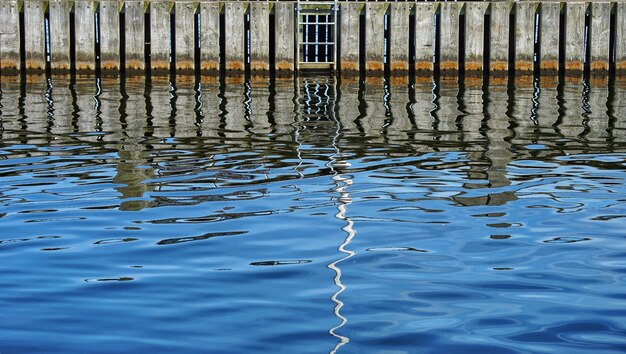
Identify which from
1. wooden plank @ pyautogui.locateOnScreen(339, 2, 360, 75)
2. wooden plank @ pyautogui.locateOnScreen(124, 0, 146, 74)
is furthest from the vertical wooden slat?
wooden plank @ pyautogui.locateOnScreen(124, 0, 146, 74)

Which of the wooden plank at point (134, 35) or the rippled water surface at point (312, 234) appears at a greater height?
the wooden plank at point (134, 35)

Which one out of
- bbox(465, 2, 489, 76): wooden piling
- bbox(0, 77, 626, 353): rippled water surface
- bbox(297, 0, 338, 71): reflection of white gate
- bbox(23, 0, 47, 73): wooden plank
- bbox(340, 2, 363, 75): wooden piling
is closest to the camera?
bbox(0, 77, 626, 353): rippled water surface

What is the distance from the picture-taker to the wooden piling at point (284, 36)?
1981 centimetres

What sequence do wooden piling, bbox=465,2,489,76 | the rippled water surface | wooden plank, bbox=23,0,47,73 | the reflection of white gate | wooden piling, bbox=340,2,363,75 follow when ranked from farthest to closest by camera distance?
1. the reflection of white gate
2. wooden piling, bbox=340,2,363,75
3. wooden piling, bbox=465,2,489,76
4. wooden plank, bbox=23,0,47,73
5. the rippled water surface

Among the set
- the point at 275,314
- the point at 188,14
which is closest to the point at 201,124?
the point at 188,14

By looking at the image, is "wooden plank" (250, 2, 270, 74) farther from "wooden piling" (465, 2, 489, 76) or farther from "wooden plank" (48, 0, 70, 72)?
"wooden piling" (465, 2, 489, 76)

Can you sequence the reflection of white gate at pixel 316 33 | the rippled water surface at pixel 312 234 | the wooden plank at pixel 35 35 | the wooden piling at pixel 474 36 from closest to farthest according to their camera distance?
the rippled water surface at pixel 312 234, the wooden plank at pixel 35 35, the wooden piling at pixel 474 36, the reflection of white gate at pixel 316 33

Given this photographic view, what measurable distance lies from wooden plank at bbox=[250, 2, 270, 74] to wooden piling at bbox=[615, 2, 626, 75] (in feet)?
19.9

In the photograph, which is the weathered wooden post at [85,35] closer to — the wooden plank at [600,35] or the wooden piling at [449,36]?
the wooden piling at [449,36]

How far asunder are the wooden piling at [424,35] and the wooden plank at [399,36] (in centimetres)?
17

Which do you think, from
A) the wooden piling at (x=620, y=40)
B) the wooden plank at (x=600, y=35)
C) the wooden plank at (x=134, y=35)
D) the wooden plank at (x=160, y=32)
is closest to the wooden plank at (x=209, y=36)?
the wooden plank at (x=160, y=32)

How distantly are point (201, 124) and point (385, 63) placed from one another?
24.3 feet

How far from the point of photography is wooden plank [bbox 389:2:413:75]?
65.2 ft

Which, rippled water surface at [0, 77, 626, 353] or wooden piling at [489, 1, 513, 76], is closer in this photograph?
rippled water surface at [0, 77, 626, 353]
